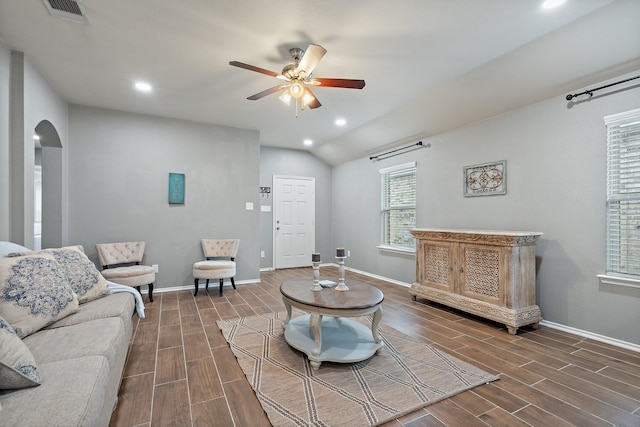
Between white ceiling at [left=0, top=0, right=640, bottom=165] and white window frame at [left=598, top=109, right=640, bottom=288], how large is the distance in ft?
1.53

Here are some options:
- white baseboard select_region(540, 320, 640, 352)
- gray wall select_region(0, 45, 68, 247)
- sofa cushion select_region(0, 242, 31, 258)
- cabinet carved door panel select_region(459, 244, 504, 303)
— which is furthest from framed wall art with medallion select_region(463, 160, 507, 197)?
gray wall select_region(0, 45, 68, 247)

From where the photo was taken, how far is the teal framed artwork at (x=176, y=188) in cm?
451

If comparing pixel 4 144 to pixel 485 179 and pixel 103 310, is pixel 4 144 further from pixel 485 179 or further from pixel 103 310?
pixel 485 179

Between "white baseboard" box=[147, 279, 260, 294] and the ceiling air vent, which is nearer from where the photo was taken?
the ceiling air vent

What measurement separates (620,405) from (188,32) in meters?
4.02

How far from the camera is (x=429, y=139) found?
4.44m

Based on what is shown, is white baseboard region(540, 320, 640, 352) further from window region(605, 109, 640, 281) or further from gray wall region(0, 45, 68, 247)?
gray wall region(0, 45, 68, 247)

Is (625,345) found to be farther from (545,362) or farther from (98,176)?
(98,176)

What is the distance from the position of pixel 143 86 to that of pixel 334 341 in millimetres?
3549

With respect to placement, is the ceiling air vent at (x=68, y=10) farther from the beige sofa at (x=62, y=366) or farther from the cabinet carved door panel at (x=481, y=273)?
the cabinet carved door panel at (x=481, y=273)

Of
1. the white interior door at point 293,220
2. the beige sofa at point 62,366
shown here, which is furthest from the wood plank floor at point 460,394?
the white interior door at point 293,220

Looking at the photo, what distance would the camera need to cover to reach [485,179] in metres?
3.66

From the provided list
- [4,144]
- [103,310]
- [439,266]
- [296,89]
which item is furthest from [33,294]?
[439,266]

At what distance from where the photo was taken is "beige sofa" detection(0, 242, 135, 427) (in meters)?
1.01
